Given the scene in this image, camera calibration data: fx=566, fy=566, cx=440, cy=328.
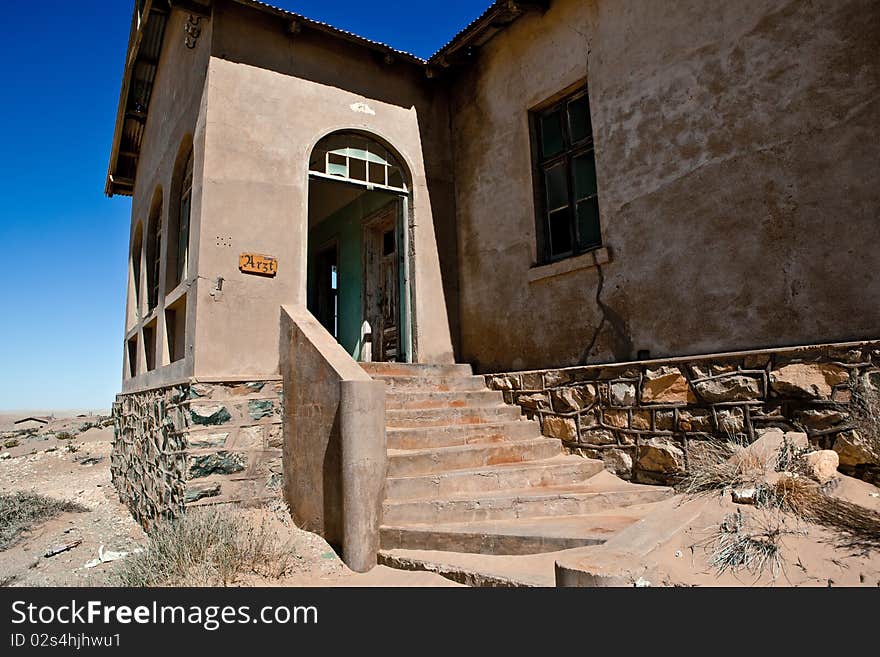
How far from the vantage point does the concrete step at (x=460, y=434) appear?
4.82 metres

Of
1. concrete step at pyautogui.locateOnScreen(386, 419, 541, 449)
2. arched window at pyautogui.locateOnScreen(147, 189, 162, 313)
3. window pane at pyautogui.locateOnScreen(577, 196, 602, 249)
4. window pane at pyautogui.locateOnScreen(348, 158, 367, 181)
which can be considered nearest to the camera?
concrete step at pyautogui.locateOnScreen(386, 419, 541, 449)

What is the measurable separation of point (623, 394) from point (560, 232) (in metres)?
2.12

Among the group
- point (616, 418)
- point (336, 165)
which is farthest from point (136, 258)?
point (616, 418)

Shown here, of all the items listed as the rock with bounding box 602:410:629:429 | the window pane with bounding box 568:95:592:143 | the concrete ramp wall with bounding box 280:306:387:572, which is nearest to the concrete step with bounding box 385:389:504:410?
the concrete ramp wall with bounding box 280:306:387:572

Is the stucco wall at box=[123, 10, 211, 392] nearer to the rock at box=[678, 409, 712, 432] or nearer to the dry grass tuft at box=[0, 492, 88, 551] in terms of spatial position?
the dry grass tuft at box=[0, 492, 88, 551]

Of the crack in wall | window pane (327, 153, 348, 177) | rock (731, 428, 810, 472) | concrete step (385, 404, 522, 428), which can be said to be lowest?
rock (731, 428, 810, 472)

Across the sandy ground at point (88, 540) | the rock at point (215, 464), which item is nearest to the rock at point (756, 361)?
the sandy ground at point (88, 540)

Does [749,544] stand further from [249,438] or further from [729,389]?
[249,438]

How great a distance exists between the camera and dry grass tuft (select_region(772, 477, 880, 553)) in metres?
2.81

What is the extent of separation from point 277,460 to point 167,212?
4.15 m

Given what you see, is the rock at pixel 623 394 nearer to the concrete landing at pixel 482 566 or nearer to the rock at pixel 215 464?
the concrete landing at pixel 482 566

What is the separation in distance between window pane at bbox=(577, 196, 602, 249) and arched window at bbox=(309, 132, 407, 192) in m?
2.34

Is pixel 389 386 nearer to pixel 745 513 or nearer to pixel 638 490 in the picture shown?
pixel 638 490

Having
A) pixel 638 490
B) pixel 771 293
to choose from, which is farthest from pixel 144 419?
pixel 771 293
